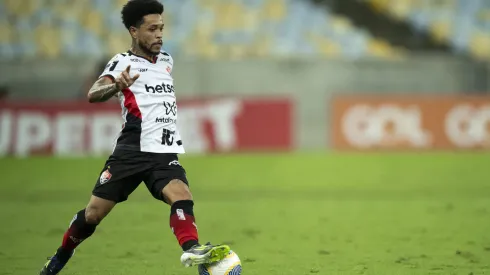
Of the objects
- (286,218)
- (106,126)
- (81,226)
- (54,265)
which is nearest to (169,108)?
(81,226)

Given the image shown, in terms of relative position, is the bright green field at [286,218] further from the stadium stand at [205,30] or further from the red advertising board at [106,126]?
the stadium stand at [205,30]

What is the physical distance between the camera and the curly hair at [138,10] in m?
6.29

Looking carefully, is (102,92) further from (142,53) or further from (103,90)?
(142,53)

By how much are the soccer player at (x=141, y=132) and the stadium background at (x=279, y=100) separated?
600cm

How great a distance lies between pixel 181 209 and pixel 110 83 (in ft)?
3.23

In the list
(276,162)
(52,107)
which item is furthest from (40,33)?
(276,162)

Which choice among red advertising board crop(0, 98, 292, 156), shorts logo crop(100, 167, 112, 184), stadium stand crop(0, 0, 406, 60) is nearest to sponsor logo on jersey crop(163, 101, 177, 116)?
shorts logo crop(100, 167, 112, 184)

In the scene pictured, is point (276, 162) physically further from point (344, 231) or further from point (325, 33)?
point (344, 231)

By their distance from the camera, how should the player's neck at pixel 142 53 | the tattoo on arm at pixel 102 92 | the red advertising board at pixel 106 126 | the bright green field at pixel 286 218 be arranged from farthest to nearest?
the red advertising board at pixel 106 126, the bright green field at pixel 286 218, the player's neck at pixel 142 53, the tattoo on arm at pixel 102 92

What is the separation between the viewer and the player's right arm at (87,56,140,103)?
5.93m

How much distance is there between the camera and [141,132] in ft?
20.5

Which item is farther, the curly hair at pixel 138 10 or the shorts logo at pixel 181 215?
the curly hair at pixel 138 10

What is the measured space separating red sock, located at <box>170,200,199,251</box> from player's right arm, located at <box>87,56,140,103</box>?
838mm

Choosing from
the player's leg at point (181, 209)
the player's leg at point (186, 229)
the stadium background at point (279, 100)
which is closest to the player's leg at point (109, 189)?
the player's leg at point (181, 209)
